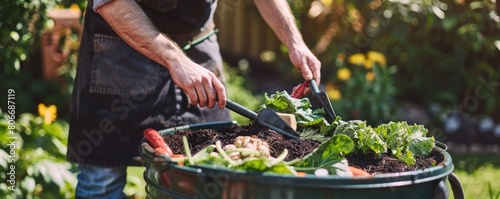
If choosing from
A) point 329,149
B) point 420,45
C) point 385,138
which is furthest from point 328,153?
point 420,45

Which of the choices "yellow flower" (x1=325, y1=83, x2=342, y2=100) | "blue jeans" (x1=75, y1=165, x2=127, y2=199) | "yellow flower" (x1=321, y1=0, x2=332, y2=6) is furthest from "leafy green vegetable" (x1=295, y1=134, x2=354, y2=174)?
"yellow flower" (x1=321, y1=0, x2=332, y2=6)

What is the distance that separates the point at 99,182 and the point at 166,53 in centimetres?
82

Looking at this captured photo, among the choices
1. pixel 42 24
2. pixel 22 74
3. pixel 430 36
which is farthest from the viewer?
pixel 430 36

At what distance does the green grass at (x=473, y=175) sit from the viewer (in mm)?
3748

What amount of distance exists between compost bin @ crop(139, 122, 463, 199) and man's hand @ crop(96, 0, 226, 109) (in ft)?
0.72

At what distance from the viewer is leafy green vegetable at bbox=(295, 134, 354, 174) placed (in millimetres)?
1897

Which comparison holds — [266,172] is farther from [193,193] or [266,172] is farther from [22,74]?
[22,74]

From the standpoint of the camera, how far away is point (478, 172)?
4172 millimetres

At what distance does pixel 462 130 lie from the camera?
5062mm

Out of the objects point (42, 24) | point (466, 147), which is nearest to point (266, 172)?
point (42, 24)

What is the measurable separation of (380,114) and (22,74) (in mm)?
2368

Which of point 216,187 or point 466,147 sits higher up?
point 216,187

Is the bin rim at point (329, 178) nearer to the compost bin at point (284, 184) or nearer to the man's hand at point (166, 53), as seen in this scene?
the compost bin at point (284, 184)

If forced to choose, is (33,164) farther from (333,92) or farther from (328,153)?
(333,92)
